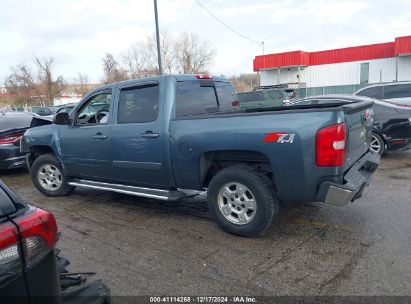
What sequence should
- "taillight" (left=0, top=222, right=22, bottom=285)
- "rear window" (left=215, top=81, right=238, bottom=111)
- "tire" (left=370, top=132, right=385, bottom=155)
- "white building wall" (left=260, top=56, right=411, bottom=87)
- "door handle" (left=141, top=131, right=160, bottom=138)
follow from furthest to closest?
"white building wall" (left=260, top=56, right=411, bottom=87) → "tire" (left=370, top=132, right=385, bottom=155) → "rear window" (left=215, top=81, right=238, bottom=111) → "door handle" (left=141, top=131, right=160, bottom=138) → "taillight" (left=0, top=222, right=22, bottom=285)

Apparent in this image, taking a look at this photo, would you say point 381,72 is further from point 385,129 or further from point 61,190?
point 61,190

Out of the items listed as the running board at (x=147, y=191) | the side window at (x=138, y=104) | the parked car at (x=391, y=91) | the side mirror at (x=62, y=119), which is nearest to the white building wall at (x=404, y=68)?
the parked car at (x=391, y=91)

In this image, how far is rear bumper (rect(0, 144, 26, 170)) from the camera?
786 centimetres

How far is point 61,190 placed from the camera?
6.19 metres

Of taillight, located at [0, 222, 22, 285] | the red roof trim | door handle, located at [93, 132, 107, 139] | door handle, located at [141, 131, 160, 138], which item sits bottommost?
taillight, located at [0, 222, 22, 285]

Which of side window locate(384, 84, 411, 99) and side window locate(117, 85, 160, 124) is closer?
side window locate(117, 85, 160, 124)

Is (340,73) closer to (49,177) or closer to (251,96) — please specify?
(251,96)

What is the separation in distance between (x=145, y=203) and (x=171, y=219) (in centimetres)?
92

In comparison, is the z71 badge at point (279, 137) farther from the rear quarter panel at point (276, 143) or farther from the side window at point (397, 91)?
the side window at point (397, 91)

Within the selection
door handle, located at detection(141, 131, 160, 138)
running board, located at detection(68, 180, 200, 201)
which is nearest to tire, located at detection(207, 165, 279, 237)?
running board, located at detection(68, 180, 200, 201)

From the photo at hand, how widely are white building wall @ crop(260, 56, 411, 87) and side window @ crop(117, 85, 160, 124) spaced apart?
33.3m

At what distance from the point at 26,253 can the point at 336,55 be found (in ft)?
124

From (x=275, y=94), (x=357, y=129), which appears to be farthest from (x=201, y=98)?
(x=275, y=94)

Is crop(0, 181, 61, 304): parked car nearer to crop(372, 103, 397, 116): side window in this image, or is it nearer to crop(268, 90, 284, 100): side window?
crop(372, 103, 397, 116): side window
